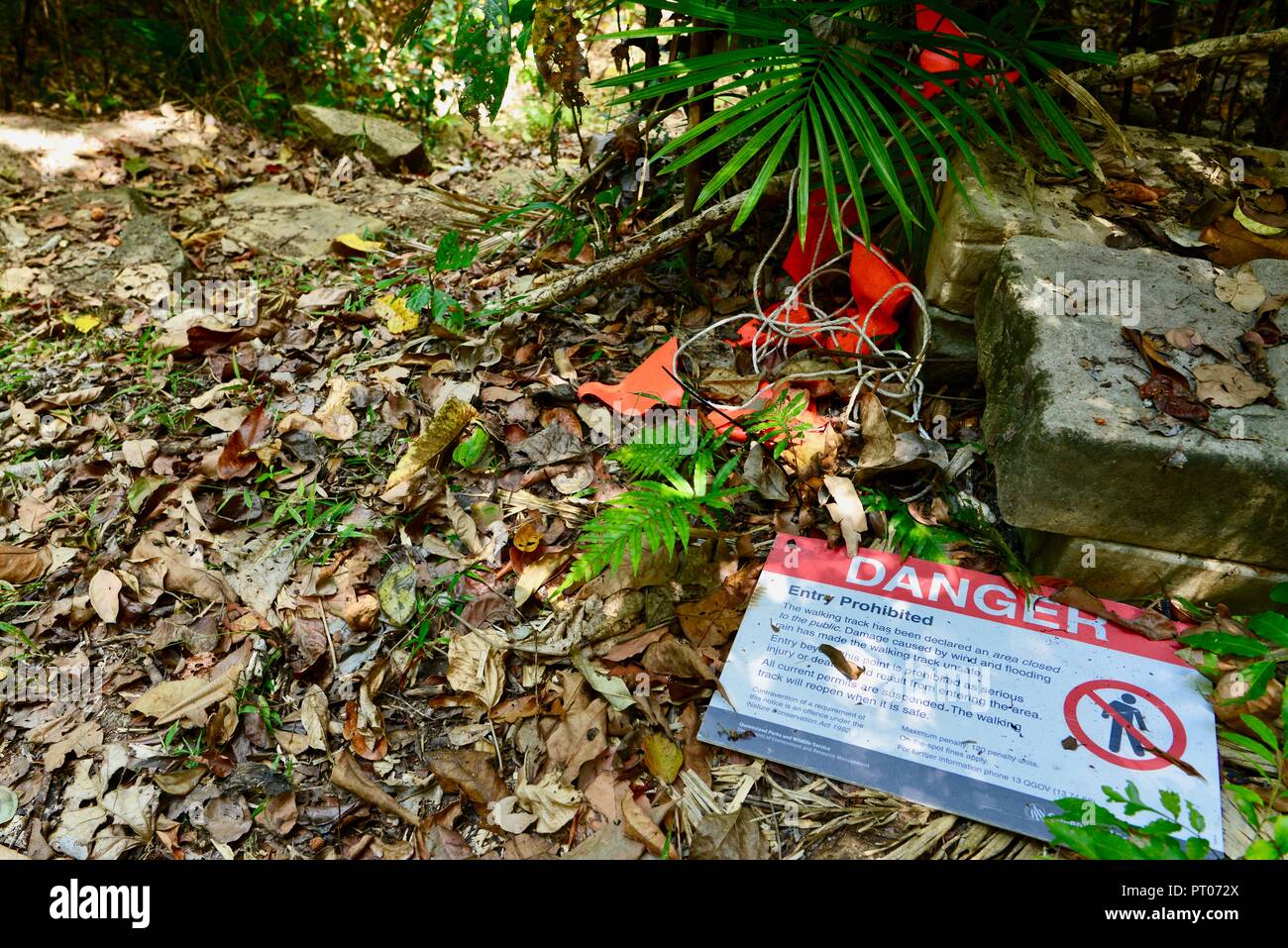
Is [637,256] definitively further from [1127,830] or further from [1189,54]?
[1127,830]

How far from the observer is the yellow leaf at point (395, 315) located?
2.57m

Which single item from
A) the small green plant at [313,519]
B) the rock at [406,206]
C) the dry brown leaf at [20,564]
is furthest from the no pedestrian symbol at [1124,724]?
the rock at [406,206]

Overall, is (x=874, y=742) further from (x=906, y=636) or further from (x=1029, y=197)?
(x=1029, y=197)

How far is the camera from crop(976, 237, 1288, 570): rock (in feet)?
4.97

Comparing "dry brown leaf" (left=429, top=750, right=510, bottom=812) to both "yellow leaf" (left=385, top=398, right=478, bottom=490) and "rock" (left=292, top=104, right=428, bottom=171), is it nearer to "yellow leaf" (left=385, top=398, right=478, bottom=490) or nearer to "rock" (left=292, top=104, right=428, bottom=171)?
"yellow leaf" (left=385, top=398, right=478, bottom=490)

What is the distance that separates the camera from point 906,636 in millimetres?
1645

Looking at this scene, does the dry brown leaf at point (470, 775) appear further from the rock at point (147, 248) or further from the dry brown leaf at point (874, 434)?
the rock at point (147, 248)

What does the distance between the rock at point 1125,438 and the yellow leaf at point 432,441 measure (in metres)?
1.27

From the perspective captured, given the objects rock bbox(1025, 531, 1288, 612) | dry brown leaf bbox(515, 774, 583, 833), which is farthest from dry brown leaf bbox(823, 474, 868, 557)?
dry brown leaf bbox(515, 774, 583, 833)

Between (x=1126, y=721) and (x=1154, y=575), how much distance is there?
34 centimetres

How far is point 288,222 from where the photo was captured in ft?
11.0

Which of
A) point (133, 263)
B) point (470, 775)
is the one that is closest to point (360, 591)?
point (470, 775)

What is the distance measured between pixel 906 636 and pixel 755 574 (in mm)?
333
